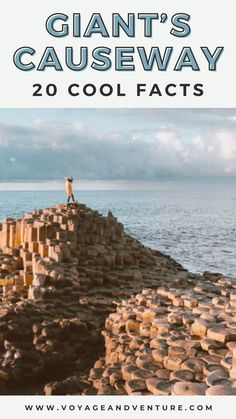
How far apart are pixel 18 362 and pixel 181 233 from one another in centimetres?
4985

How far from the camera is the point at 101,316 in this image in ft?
42.8

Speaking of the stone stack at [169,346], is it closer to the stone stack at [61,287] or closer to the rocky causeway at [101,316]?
the rocky causeway at [101,316]

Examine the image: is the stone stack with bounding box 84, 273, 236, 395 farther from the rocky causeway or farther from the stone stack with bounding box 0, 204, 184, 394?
the stone stack with bounding box 0, 204, 184, 394

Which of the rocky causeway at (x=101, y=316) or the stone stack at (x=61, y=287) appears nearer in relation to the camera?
the rocky causeway at (x=101, y=316)

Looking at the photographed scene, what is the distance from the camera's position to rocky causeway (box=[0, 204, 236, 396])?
873 centimetres

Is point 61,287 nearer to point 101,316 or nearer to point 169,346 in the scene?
point 101,316

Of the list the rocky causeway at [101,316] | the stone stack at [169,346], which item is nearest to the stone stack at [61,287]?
the rocky causeway at [101,316]

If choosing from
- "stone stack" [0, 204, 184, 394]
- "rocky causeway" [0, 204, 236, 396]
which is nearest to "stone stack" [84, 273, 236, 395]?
"rocky causeway" [0, 204, 236, 396]

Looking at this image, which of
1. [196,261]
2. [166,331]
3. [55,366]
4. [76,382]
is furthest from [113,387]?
[196,261]

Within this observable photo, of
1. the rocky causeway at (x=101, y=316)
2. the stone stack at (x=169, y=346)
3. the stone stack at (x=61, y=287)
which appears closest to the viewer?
the stone stack at (x=169, y=346)

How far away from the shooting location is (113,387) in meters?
8.87

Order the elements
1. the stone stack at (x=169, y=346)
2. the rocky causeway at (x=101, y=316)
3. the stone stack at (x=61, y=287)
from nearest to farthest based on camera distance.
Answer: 1. the stone stack at (x=169, y=346)
2. the rocky causeway at (x=101, y=316)
3. the stone stack at (x=61, y=287)

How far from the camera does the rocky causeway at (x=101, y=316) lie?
8.73 metres

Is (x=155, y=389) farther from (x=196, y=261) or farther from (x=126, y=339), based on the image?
(x=196, y=261)
